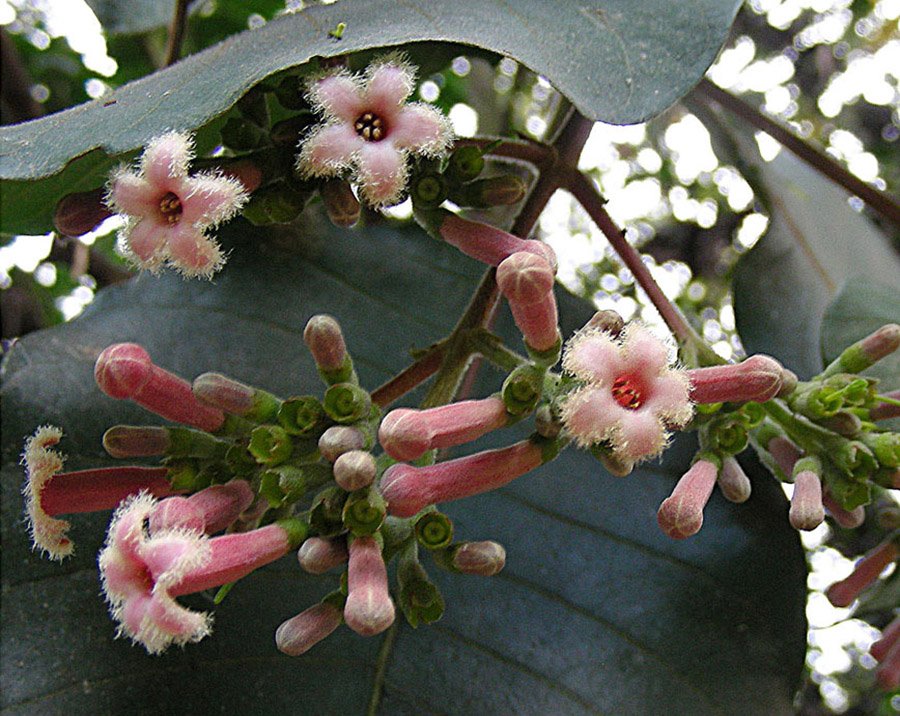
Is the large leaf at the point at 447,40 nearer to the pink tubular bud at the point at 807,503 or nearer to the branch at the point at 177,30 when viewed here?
the pink tubular bud at the point at 807,503

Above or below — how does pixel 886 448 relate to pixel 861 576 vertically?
above

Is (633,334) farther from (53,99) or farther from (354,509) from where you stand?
(53,99)

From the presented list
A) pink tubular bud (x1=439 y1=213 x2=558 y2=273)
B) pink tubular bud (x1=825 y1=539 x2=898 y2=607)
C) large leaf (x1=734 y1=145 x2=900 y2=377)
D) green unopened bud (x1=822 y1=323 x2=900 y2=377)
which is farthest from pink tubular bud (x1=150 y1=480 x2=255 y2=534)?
large leaf (x1=734 y1=145 x2=900 y2=377)

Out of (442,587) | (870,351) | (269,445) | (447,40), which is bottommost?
(442,587)

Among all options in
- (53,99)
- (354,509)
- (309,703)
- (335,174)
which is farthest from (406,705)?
(53,99)

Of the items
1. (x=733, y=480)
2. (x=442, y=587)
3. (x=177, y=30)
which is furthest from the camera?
(x=177, y=30)

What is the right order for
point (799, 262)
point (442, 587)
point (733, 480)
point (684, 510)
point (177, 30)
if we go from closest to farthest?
point (684, 510) < point (733, 480) < point (442, 587) < point (177, 30) < point (799, 262)

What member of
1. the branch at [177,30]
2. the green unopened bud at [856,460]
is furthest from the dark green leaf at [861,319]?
the branch at [177,30]

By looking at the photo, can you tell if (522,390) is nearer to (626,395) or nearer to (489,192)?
(626,395)

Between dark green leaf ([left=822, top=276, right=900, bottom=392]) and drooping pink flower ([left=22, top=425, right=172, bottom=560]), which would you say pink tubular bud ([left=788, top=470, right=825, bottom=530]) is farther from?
drooping pink flower ([left=22, top=425, right=172, bottom=560])

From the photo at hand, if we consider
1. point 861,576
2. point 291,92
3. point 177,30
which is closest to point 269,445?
point 291,92
